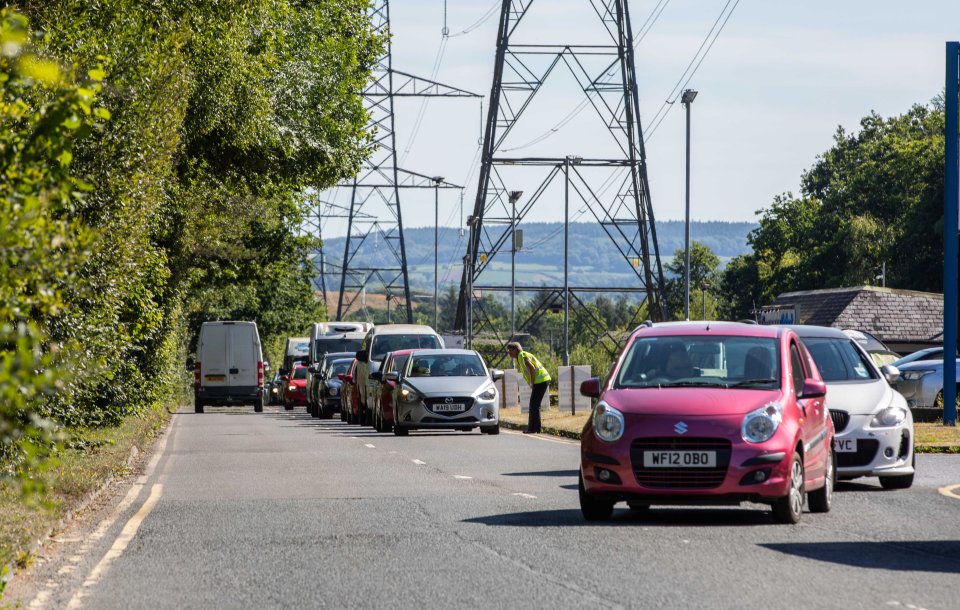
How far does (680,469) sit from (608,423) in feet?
2.22

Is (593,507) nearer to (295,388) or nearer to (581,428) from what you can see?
(581,428)

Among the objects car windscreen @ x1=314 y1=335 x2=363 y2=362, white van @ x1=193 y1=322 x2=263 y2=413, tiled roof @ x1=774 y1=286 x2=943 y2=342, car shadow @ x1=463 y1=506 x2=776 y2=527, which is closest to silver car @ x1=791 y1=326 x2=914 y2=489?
car shadow @ x1=463 y1=506 x2=776 y2=527

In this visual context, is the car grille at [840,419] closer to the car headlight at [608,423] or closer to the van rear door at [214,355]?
the car headlight at [608,423]

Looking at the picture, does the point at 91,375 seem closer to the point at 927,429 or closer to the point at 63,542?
the point at 63,542

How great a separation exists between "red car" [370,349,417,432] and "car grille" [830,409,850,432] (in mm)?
14575

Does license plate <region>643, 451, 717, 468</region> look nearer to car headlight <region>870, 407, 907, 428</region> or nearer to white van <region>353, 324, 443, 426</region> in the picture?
car headlight <region>870, 407, 907, 428</region>

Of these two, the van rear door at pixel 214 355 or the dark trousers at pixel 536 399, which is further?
the van rear door at pixel 214 355

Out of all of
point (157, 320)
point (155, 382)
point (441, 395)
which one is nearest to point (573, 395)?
point (441, 395)

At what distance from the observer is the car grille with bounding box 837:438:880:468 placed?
15.1 m

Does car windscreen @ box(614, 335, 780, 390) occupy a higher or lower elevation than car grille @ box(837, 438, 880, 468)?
higher

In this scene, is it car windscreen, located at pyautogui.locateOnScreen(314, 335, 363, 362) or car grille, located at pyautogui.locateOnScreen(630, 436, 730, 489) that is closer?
car grille, located at pyautogui.locateOnScreen(630, 436, 730, 489)

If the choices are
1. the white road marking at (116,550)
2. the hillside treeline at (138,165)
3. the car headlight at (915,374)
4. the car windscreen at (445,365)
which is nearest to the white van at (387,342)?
the hillside treeline at (138,165)

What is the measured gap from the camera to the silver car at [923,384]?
28.3m

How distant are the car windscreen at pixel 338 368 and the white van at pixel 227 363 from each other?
26.9 feet
